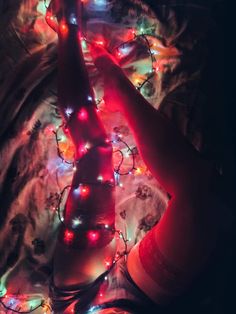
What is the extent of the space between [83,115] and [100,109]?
0.72ft

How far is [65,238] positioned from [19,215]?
0.77ft

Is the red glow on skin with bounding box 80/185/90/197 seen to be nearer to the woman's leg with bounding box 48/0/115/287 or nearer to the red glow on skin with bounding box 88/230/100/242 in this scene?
the woman's leg with bounding box 48/0/115/287

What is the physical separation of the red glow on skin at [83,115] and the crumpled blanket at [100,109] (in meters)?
0.17

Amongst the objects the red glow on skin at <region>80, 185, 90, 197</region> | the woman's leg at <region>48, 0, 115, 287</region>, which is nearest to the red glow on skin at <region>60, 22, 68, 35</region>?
the woman's leg at <region>48, 0, 115, 287</region>

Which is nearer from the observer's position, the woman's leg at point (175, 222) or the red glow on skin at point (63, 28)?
the woman's leg at point (175, 222)

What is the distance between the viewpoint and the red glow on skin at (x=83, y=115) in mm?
1299

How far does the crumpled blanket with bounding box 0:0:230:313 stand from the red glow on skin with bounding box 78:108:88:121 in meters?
0.17

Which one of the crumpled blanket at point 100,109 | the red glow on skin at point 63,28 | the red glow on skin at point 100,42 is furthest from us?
the red glow on skin at point 100,42

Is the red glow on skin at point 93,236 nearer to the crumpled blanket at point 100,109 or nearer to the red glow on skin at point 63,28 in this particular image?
the crumpled blanket at point 100,109

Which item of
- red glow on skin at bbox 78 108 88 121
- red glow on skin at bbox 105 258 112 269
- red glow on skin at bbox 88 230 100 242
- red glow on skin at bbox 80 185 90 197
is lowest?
A: red glow on skin at bbox 105 258 112 269

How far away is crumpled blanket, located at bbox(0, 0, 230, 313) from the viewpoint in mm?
1275

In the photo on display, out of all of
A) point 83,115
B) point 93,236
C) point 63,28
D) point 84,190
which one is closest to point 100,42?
point 63,28

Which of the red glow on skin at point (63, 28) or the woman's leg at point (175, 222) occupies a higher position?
the red glow on skin at point (63, 28)

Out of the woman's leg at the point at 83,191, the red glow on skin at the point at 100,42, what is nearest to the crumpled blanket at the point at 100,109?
the red glow on skin at the point at 100,42
